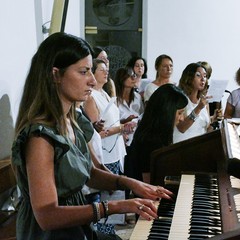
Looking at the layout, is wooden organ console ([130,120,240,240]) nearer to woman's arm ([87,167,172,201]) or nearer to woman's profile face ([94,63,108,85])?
woman's arm ([87,167,172,201])

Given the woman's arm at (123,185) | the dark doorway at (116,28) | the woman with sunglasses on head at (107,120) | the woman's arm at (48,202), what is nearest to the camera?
the woman's arm at (48,202)

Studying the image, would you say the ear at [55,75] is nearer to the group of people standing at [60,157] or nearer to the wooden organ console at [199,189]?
the group of people standing at [60,157]

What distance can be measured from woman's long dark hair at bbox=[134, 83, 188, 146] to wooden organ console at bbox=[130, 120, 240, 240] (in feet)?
1.40

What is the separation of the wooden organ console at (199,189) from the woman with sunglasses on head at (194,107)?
1.05 metres

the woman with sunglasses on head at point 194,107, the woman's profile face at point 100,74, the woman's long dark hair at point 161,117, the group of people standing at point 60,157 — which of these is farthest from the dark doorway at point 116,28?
the group of people standing at point 60,157

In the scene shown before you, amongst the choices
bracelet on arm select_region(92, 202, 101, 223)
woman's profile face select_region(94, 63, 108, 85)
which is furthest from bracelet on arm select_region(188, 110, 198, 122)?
bracelet on arm select_region(92, 202, 101, 223)

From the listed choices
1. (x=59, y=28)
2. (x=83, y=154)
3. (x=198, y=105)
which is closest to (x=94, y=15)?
(x=198, y=105)

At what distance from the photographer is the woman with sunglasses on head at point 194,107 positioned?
3.03 m

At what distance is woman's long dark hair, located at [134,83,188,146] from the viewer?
2410mm

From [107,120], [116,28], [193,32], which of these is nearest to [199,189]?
[107,120]

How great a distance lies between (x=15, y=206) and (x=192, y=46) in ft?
12.0

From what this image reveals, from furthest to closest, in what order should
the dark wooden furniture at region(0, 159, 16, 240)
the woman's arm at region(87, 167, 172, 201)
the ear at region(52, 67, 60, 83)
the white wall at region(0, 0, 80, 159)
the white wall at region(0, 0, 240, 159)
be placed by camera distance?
the white wall at region(0, 0, 240, 159)
the white wall at region(0, 0, 80, 159)
the dark wooden furniture at region(0, 159, 16, 240)
the woman's arm at region(87, 167, 172, 201)
the ear at region(52, 67, 60, 83)

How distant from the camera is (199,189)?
A: 167 centimetres

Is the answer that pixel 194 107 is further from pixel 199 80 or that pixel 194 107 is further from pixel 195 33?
pixel 195 33
